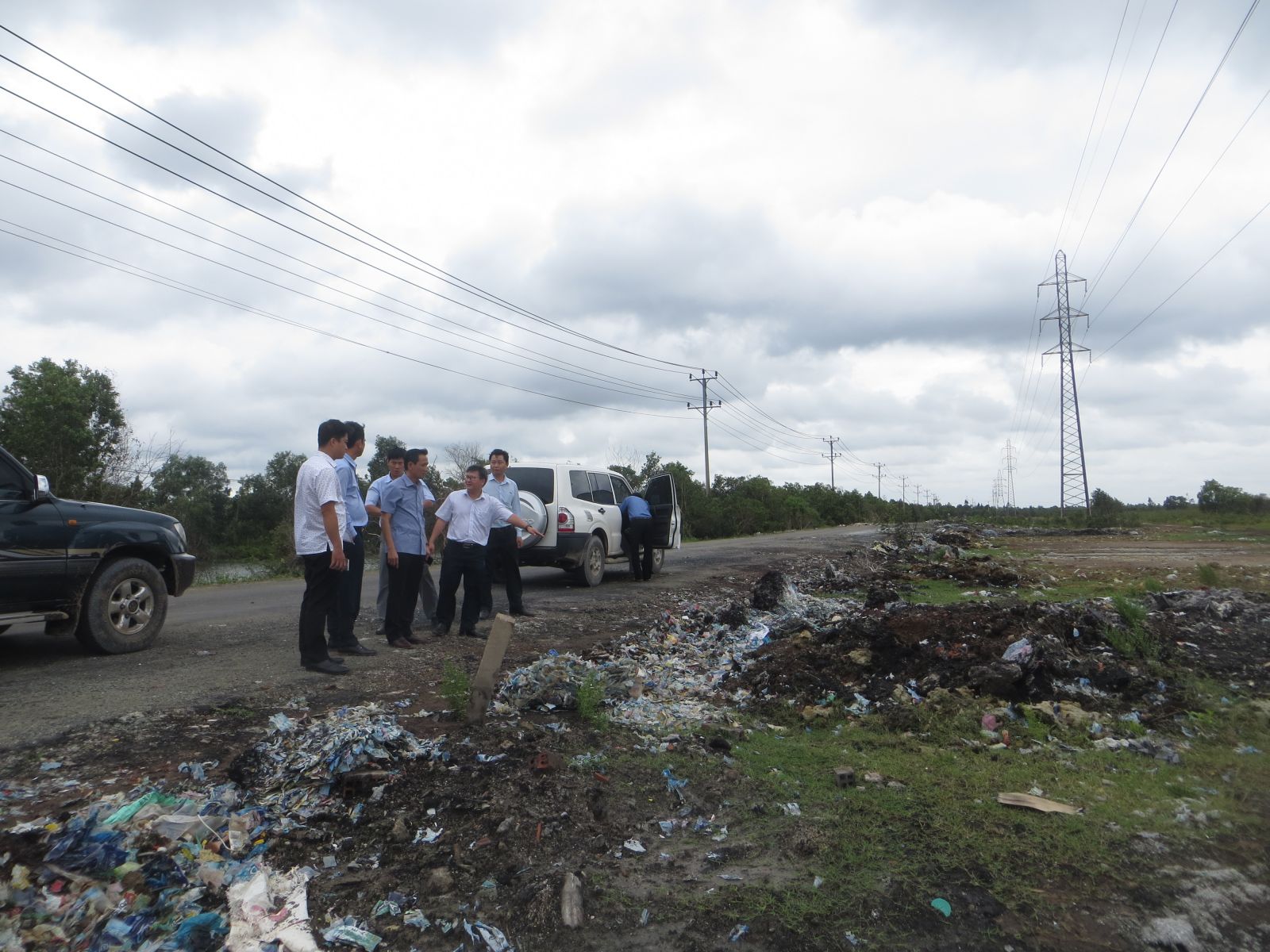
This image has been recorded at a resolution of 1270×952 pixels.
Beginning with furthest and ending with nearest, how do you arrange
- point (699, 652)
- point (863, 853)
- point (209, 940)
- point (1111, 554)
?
point (1111, 554), point (699, 652), point (863, 853), point (209, 940)

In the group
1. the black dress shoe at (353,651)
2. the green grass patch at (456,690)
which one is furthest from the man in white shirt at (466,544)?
the green grass patch at (456,690)

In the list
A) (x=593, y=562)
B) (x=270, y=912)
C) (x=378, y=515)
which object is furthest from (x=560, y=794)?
(x=593, y=562)

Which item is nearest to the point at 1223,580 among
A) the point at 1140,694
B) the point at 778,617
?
the point at 778,617

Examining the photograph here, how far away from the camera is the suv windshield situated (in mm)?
12891

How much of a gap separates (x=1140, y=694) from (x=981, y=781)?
8.56 feet

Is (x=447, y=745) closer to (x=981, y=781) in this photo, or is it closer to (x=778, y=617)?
(x=981, y=781)

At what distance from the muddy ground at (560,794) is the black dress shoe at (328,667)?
0.66 ft

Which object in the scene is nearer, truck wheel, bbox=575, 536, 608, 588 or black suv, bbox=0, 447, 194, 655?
black suv, bbox=0, 447, 194, 655

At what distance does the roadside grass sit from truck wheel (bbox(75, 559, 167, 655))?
5.21 m

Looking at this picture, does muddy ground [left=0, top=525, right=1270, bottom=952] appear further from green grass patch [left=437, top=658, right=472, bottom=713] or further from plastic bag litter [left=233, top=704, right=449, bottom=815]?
green grass patch [left=437, top=658, right=472, bottom=713]

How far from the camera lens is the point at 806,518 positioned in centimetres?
6481

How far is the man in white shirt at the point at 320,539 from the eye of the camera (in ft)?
20.8

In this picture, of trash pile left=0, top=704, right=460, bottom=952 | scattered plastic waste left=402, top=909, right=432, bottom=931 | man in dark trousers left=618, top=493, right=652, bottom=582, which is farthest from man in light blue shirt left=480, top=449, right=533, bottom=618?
scattered plastic waste left=402, top=909, right=432, bottom=931

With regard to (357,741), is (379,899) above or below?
below
